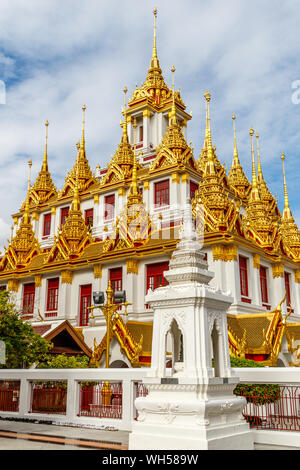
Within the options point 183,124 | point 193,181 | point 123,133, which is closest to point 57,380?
point 193,181

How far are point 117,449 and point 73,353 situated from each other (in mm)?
12527

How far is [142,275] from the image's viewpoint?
2489cm

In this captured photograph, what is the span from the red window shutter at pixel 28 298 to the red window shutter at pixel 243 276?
1240 cm

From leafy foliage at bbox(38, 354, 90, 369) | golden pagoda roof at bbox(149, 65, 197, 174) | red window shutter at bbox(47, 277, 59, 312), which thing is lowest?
leafy foliage at bbox(38, 354, 90, 369)

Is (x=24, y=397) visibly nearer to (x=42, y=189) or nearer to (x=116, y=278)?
(x=116, y=278)

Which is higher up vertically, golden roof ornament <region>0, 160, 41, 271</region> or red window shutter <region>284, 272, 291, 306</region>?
→ golden roof ornament <region>0, 160, 41, 271</region>

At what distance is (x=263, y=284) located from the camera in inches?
1024

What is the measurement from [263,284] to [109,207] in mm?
12198

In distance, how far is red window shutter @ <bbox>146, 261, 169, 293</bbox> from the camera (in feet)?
79.4

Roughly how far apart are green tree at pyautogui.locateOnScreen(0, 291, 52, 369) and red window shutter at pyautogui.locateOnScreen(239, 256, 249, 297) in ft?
33.3

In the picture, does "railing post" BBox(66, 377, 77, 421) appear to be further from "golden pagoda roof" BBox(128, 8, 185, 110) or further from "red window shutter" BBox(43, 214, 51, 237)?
"golden pagoda roof" BBox(128, 8, 185, 110)

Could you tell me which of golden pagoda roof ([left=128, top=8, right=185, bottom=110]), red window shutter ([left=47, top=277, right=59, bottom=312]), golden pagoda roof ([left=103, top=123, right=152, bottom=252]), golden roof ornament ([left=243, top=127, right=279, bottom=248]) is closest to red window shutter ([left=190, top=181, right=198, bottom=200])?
golden pagoda roof ([left=103, top=123, right=152, bottom=252])

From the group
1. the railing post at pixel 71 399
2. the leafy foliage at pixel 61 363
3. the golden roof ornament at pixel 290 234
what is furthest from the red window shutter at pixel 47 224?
the railing post at pixel 71 399

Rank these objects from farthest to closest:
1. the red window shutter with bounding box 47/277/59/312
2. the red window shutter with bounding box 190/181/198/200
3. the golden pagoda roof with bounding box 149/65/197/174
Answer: the red window shutter with bounding box 190/181/198/200 → the golden pagoda roof with bounding box 149/65/197/174 → the red window shutter with bounding box 47/277/59/312
